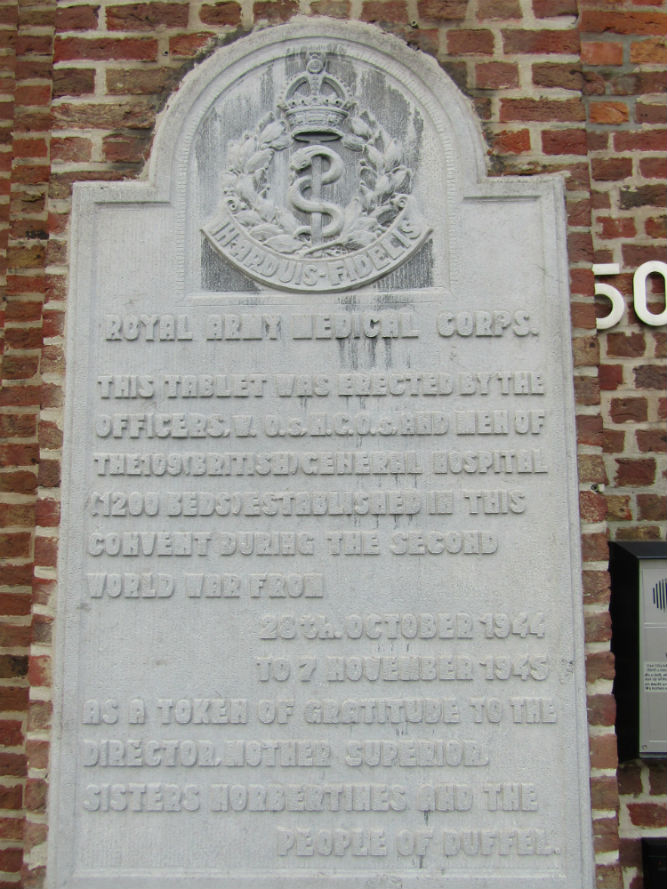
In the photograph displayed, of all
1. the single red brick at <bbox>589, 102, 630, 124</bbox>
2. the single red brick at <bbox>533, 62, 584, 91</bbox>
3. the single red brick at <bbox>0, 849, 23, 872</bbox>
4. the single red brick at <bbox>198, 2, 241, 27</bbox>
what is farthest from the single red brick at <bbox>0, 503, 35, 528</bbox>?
the single red brick at <bbox>589, 102, 630, 124</bbox>

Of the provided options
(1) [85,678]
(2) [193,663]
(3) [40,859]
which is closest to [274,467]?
(2) [193,663]

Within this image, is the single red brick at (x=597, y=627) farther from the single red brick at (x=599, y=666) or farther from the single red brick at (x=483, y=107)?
the single red brick at (x=483, y=107)

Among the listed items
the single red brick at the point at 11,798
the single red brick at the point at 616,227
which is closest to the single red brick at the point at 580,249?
the single red brick at the point at 616,227

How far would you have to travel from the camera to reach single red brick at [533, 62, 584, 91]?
269cm

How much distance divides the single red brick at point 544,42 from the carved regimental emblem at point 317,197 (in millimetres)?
523

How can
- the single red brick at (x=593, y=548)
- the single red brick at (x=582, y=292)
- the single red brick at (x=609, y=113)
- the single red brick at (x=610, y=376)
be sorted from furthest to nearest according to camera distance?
the single red brick at (x=609, y=113)
the single red brick at (x=610, y=376)
the single red brick at (x=582, y=292)
the single red brick at (x=593, y=548)

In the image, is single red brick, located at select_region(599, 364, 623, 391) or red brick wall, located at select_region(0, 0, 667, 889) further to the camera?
single red brick, located at select_region(599, 364, 623, 391)

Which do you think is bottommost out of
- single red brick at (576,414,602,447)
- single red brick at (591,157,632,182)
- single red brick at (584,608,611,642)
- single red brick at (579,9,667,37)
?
single red brick at (584,608,611,642)

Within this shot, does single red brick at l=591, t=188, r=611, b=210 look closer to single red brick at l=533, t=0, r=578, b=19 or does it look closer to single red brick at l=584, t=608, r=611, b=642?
Answer: single red brick at l=533, t=0, r=578, b=19

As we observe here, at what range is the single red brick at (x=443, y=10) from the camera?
273 cm

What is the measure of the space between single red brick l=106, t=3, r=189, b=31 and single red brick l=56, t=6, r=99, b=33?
51 millimetres

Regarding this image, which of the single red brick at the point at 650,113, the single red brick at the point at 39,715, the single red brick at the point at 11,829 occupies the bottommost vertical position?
the single red brick at the point at 11,829

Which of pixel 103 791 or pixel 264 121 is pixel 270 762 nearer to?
pixel 103 791

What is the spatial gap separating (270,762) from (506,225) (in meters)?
1.81
